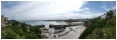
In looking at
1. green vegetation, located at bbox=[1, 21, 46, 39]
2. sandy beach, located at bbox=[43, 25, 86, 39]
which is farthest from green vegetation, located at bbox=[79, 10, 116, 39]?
green vegetation, located at bbox=[1, 21, 46, 39]

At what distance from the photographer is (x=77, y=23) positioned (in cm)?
412

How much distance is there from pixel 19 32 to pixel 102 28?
1208 millimetres

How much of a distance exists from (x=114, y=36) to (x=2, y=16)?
163cm

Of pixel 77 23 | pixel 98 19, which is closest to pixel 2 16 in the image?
pixel 77 23

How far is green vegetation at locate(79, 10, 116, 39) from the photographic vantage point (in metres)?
4.00

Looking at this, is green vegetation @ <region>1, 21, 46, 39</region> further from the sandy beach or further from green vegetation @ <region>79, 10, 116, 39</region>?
green vegetation @ <region>79, 10, 116, 39</region>

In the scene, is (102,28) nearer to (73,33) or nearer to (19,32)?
(73,33)

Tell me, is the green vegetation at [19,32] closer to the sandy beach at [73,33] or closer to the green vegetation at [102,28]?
the sandy beach at [73,33]

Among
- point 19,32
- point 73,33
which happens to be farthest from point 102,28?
point 19,32

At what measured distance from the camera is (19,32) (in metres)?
4.07

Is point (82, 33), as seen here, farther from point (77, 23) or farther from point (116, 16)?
point (116, 16)

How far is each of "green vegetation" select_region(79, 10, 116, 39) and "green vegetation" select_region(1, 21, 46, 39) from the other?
0.65m

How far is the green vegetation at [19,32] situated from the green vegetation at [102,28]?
0.65 m

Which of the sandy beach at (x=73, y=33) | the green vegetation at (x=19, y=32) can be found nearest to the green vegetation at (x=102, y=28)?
the sandy beach at (x=73, y=33)
